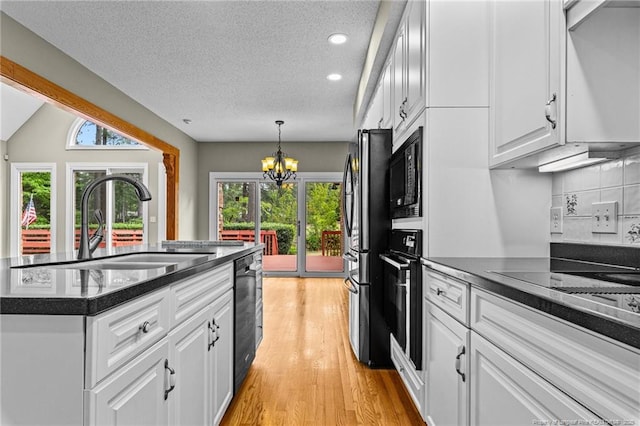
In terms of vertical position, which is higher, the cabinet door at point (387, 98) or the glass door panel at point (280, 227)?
the cabinet door at point (387, 98)

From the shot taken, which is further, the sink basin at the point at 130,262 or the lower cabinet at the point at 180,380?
the sink basin at the point at 130,262

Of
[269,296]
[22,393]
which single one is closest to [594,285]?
[22,393]

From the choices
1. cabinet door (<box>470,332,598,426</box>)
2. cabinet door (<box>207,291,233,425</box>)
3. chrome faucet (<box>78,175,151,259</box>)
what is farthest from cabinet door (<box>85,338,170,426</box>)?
cabinet door (<box>470,332,598,426</box>)

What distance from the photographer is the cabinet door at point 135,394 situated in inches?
34.1

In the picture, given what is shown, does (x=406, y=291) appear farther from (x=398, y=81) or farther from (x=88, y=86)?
(x=88, y=86)

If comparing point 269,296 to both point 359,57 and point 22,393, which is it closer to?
point 359,57

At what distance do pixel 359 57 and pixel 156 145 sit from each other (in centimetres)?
353

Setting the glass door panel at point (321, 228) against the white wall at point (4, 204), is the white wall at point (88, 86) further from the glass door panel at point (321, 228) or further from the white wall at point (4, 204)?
the white wall at point (4, 204)

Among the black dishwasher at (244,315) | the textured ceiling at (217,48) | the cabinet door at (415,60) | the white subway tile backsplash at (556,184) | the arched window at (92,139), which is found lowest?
the black dishwasher at (244,315)

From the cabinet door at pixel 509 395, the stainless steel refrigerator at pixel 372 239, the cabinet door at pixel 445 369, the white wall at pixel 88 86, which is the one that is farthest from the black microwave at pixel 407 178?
the white wall at pixel 88 86

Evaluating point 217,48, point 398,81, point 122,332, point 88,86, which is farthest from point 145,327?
point 88,86

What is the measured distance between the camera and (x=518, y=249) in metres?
1.92

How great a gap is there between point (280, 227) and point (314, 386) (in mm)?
5357

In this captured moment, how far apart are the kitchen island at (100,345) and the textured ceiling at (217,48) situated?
2.29 m
